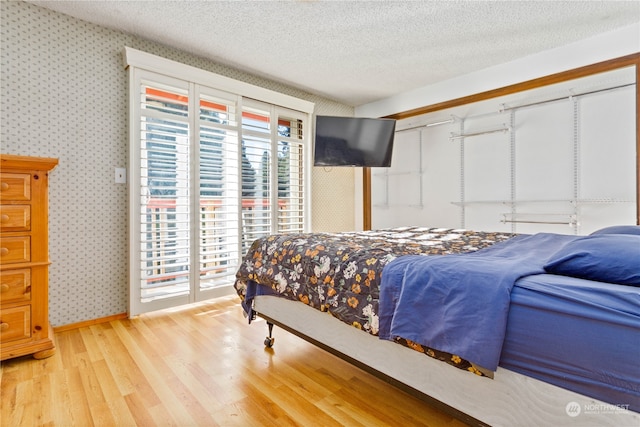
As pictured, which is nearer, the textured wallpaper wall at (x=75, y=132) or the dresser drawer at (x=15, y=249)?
the dresser drawer at (x=15, y=249)

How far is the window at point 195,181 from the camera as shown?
280 centimetres

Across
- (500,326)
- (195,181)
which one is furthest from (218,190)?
(500,326)

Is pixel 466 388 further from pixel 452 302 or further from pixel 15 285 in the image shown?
pixel 15 285

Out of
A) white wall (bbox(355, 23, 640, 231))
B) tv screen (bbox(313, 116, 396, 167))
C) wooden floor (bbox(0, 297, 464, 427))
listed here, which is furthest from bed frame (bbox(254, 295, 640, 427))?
white wall (bbox(355, 23, 640, 231))

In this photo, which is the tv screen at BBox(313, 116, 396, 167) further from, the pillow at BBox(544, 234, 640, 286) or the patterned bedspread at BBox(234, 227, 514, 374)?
the pillow at BBox(544, 234, 640, 286)

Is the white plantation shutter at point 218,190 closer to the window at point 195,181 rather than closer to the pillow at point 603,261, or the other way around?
the window at point 195,181

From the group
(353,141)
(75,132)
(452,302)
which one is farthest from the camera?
(353,141)

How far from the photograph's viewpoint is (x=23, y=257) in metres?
1.96

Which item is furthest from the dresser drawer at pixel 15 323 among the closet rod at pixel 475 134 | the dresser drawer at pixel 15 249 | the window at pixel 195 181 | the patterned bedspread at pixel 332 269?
the closet rod at pixel 475 134

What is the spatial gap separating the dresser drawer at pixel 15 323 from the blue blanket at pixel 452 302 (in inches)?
84.1

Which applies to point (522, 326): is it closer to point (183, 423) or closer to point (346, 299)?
point (346, 299)

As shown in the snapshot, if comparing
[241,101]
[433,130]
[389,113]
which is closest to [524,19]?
[433,130]

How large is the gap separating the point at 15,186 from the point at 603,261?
9.49 feet

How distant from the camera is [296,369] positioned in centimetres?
191
